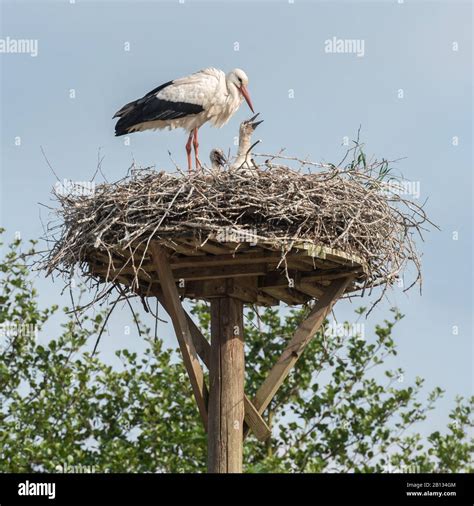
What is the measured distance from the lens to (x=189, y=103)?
35.3 feet

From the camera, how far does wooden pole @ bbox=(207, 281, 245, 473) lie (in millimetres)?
8000

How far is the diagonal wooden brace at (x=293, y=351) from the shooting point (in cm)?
821

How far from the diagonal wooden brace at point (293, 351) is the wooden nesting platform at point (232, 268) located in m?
0.22

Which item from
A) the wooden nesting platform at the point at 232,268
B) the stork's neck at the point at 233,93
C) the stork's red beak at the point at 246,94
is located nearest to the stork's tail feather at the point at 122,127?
the stork's neck at the point at 233,93

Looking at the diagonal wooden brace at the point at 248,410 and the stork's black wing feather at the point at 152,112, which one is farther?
the stork's black wing feather at the point at 152,112

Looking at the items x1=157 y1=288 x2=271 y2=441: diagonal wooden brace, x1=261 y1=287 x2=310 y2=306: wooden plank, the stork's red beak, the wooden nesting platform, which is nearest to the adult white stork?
the stork's red beak

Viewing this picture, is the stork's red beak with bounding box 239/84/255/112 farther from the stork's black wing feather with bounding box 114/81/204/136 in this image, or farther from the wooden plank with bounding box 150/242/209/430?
the wooden plank with bounding box 150/242/209/430

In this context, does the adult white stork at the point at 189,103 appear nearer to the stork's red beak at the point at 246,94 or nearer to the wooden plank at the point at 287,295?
the stork's red beak at the point at 246,94

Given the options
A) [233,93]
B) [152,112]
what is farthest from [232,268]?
[233,93]

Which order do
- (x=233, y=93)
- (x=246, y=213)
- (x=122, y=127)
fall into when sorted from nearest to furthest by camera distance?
(x=246, y=213) → (x=122, y=127) → (x=233, y=93)

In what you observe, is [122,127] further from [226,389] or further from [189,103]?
[226,389]

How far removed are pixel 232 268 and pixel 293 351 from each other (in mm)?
728
